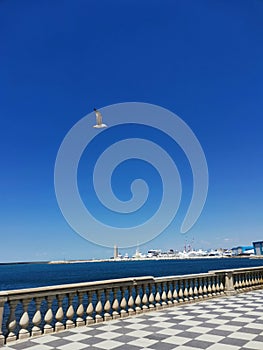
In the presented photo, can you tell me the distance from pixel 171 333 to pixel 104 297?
10.3 ft

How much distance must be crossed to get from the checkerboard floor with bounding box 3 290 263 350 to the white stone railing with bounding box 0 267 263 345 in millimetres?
232

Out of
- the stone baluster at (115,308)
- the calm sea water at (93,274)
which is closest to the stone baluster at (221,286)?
the stone baluster at (115,308)

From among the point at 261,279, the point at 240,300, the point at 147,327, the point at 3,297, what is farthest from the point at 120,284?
the point at 261,279

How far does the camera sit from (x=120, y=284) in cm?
742

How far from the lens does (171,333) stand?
19.2 ft

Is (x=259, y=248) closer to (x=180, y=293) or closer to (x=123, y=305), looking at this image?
(x=180, y=293)

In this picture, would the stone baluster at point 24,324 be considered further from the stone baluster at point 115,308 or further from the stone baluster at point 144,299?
the stone baluster at point 144,299

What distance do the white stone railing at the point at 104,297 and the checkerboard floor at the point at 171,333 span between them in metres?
0.23

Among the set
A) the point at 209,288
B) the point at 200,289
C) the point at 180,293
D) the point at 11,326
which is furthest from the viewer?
the point at 209,288

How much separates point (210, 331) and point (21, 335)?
3.58 m

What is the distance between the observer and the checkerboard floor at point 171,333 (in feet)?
16.7

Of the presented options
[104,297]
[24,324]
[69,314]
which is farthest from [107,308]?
[24,324]

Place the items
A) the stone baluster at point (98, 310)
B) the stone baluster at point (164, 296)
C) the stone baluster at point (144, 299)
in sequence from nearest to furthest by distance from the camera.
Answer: the stone baluster at point (98, 310) → the stone baluster at point (144, 299) → the stone baluster at point (164, 296)

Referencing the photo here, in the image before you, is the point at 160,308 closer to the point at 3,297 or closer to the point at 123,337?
the point at 123,337
